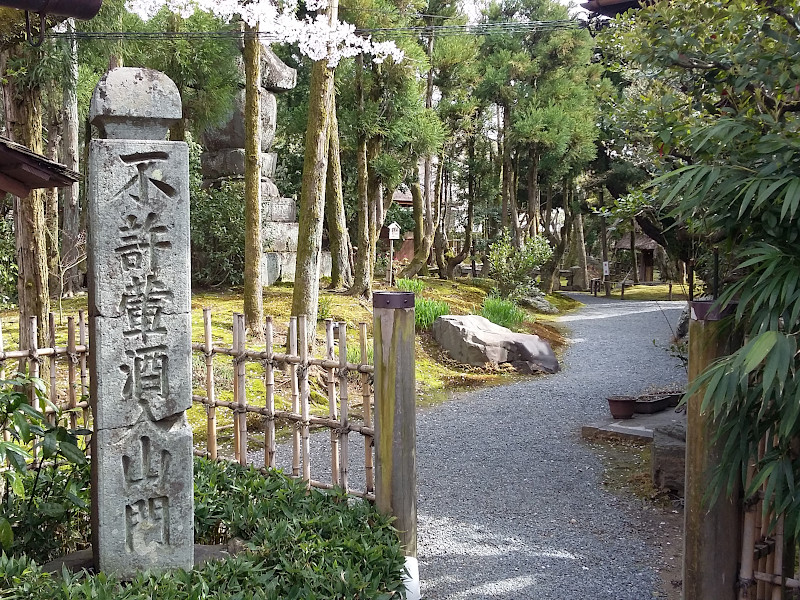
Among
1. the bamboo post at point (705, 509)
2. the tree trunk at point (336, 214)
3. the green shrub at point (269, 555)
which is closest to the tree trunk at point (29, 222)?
the green shrub at point (269, 555)

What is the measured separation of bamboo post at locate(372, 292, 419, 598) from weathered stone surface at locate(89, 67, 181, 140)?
4.60 ft

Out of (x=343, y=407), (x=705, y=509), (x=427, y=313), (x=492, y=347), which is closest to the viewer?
(x=705, y=509)

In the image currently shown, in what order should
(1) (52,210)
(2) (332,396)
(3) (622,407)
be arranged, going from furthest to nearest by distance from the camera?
(1) (52,210), (3) (622,407), (2) (332,396)

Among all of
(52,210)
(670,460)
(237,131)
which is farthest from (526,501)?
(237,131)

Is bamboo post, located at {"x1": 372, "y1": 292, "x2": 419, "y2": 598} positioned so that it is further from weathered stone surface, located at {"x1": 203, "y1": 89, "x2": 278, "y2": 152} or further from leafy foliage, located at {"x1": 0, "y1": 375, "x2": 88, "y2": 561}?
weathered stone surface, located at {"x1": 203, "y1": 89, "x2": 278, "y2": 152}

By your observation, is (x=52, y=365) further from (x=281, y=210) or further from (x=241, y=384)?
(x=281, y=210)

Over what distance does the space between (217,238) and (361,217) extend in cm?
354

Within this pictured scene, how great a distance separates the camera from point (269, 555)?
3.59 meters

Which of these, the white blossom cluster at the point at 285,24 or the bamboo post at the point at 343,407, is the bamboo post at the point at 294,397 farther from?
the white blossom cluster at the point at 285,24

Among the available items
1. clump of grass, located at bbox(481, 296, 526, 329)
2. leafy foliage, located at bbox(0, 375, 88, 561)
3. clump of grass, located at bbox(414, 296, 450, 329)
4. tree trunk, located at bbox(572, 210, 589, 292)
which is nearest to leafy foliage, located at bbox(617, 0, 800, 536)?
leafy foliage, located at bbox(0, 375, 88, 561)

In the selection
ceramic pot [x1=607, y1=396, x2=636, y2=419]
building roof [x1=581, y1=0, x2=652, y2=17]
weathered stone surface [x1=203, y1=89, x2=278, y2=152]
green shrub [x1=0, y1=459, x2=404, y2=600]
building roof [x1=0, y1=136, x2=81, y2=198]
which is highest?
weathered stone surface [x1=203, y1=89, x2=278, y2=152]

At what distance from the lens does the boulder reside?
11703 millimetres

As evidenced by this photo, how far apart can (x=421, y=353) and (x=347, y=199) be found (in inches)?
371

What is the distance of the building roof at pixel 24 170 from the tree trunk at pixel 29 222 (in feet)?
8.03
